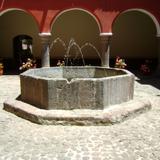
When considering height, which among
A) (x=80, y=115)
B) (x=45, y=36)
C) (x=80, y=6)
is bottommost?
(x=80, y=115)

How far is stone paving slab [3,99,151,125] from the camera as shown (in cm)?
763

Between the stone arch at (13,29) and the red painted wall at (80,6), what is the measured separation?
337 centimetres

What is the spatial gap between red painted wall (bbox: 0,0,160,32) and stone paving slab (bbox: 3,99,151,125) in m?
6.71

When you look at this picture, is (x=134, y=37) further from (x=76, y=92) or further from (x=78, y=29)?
(x=76, y=92)

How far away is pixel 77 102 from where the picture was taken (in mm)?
8047

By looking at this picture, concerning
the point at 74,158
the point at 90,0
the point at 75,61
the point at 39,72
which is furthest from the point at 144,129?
the point at 75,61

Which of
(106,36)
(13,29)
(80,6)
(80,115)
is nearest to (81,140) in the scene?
(80,115)

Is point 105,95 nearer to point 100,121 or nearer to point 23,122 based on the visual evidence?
point 100,121

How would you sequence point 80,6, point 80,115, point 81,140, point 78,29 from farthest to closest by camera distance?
point 78,29 < point 80,6 < point 80,115 < point 81,140

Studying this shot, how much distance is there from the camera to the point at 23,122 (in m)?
7.96

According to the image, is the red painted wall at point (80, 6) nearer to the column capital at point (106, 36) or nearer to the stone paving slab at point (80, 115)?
the column capital at point (106, 36)

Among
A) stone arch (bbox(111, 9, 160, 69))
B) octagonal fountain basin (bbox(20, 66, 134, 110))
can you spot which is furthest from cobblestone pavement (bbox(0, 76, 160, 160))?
stone arch (bbox(111, 9, 160, 69))

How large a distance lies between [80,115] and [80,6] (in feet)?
25.5

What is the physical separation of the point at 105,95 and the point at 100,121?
74 cm
